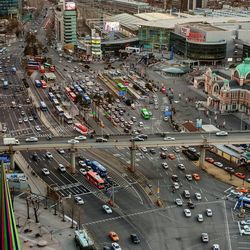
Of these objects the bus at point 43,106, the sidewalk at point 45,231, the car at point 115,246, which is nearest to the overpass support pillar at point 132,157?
the sidewalk at point 45,231

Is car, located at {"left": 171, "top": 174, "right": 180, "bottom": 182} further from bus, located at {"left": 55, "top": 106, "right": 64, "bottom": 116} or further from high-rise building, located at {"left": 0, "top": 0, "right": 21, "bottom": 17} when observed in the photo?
high-rise building, located at {"left": 0, "top": 0, "right": 21, "bottom": 17}

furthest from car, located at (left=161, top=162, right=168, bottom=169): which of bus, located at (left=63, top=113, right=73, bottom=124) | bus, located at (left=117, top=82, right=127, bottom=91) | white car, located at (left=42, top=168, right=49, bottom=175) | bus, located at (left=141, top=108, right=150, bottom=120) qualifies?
bus, located at (left=117, top=82, right=127, bottom=91)

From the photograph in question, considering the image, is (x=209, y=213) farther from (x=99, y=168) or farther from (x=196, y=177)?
(x=99, y=168)

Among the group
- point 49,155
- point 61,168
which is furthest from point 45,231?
point 49,155

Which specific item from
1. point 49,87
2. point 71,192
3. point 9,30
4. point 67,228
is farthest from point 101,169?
point 9,30

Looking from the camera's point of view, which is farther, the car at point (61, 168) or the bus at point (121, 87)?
the bus at point (121, 87)

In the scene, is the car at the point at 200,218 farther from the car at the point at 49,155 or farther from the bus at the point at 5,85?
the bus at the point at 5,85

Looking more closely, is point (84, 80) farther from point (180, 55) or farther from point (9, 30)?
point (9, 30)
